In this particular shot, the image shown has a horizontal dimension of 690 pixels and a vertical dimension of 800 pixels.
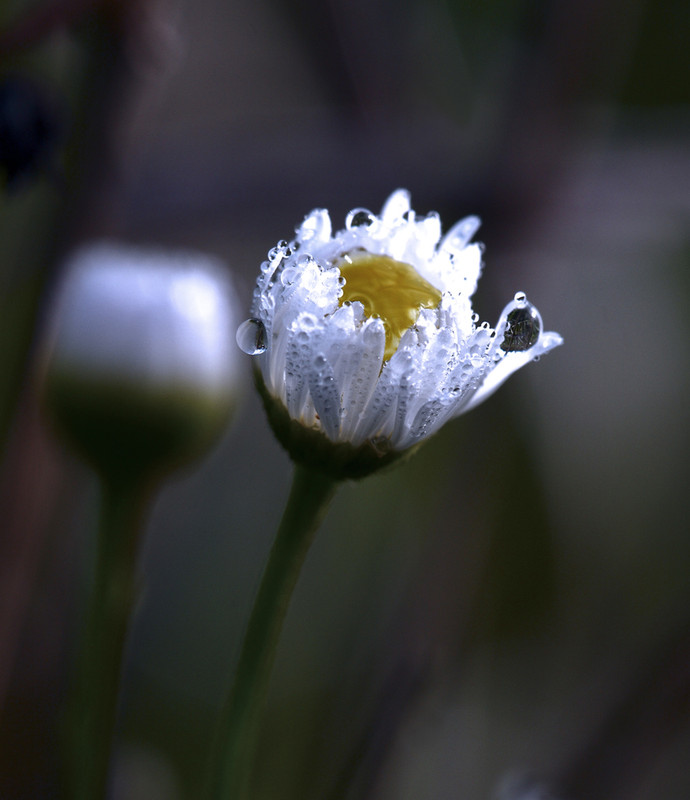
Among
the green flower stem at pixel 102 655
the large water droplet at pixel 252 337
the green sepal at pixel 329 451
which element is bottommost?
the green flower stem at pixel 102 655

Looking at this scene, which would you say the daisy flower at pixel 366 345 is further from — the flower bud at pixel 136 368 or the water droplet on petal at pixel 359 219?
the flower bud at pixel 136 368

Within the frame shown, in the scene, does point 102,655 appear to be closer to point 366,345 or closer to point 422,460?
point 366,345

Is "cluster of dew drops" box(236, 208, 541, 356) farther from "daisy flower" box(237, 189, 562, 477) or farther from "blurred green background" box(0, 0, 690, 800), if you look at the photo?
"blurred green background" box(0, 0, 690, 800)

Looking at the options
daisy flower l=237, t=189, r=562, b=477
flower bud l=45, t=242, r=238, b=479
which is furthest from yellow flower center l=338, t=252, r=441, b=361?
flower bud l=45, t=242, r=238, b=479

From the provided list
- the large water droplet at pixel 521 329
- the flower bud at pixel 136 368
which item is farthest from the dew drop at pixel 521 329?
the flower bud at pixel 136 368

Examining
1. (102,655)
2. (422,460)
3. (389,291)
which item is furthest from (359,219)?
(422,460)

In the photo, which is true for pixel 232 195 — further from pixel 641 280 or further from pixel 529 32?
pixel 641 280
